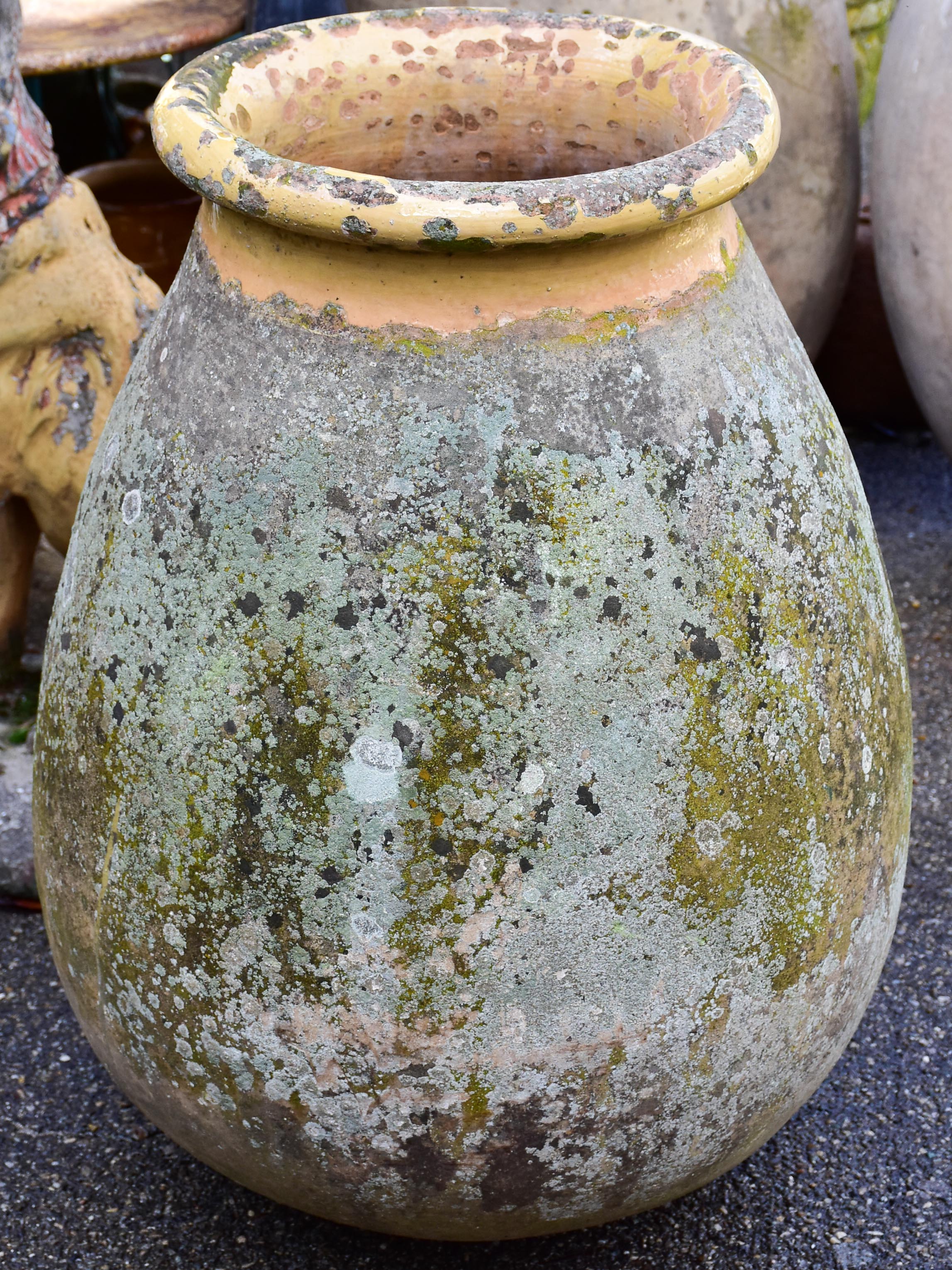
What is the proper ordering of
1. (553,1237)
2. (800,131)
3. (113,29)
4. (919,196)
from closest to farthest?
(553,1237) → (919,196) → (800,131) → (113,29)

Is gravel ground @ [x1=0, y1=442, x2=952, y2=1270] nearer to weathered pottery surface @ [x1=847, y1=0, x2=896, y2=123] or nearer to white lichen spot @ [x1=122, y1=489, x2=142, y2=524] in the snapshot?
white lichen spot @ [x1=122, y1=489, x2=142, y2=524]

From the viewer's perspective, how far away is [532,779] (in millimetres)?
1043

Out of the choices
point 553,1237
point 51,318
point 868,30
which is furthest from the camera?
point 868,30

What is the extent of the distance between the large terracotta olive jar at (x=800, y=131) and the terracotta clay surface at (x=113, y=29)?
1.14ft

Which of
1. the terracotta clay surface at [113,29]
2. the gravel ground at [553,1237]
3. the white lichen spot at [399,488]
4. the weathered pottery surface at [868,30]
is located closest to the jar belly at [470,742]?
the white lichen spot at [399,488]

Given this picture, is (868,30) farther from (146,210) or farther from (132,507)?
(132,507)

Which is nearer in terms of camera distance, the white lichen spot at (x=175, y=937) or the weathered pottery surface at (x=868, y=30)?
the white lichen spot at (x=175, y=937)

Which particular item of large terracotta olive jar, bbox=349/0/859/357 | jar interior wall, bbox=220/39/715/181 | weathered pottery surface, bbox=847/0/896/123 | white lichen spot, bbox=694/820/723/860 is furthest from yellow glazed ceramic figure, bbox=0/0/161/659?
weathered pottery surface, bbox=847/0/896/123

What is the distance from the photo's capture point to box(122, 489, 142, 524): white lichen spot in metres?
1.15

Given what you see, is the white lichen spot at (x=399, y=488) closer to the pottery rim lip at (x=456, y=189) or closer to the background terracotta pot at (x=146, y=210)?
the pottery rim lip at (x=456, y=189)

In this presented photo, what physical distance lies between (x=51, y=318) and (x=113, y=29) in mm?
1128

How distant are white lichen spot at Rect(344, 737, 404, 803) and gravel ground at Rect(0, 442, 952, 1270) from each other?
0.59 meters

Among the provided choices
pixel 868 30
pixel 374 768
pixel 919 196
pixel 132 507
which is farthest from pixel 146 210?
pixel 374 768

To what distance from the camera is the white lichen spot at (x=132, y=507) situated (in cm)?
115
